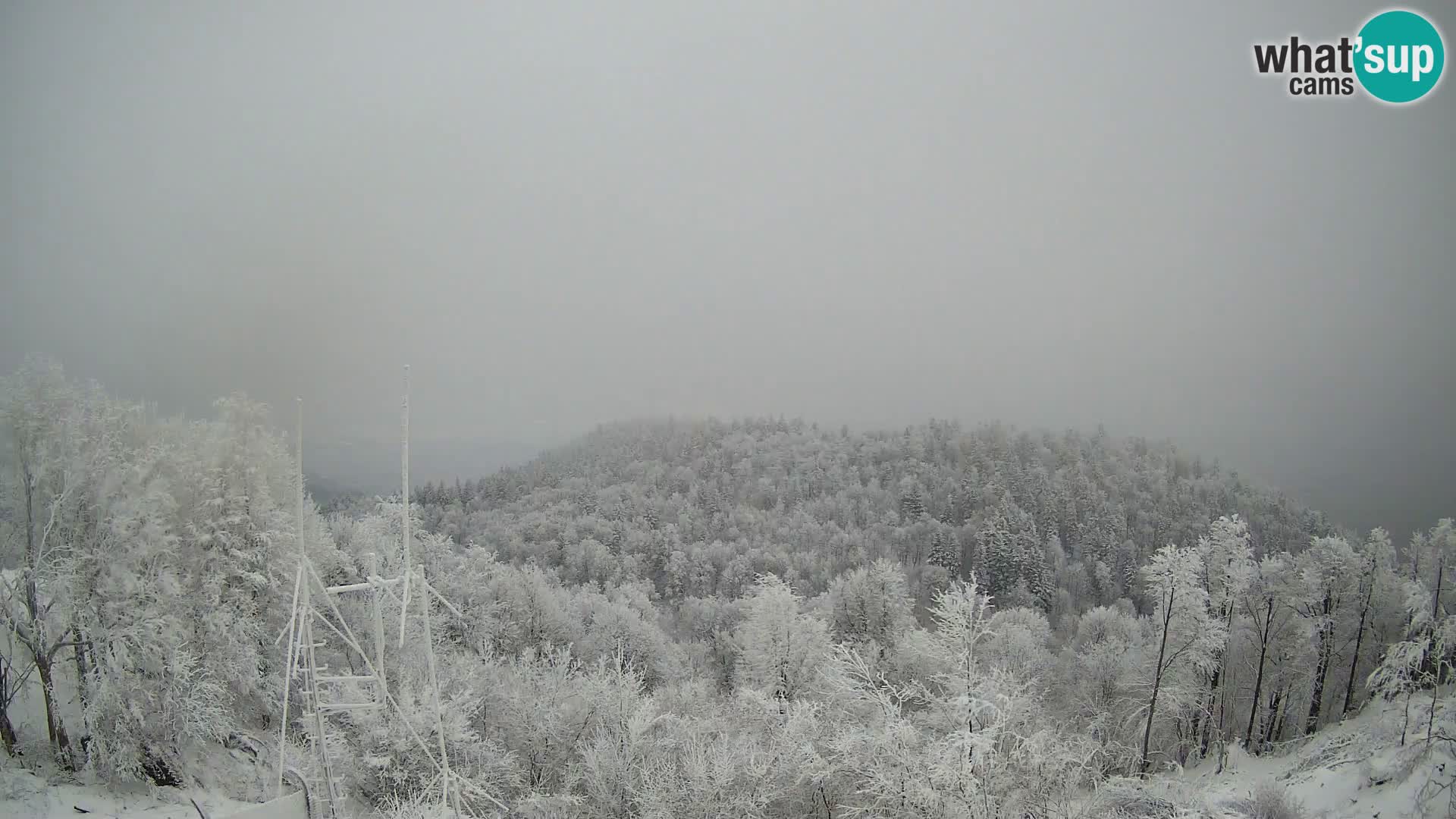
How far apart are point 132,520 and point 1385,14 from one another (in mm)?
36884

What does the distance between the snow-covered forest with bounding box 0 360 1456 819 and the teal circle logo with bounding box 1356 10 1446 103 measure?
1420cm

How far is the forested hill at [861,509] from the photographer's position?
205 feet

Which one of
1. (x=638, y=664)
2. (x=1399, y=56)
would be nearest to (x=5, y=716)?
(x=638, y=664)

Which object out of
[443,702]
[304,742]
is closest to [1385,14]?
[443,702]

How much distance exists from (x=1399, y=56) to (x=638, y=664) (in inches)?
1513

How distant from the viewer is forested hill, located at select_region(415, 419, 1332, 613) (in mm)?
62594

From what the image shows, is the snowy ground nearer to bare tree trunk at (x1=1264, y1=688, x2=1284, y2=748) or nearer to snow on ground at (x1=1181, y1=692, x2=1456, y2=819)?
snow on ground at (x1=1181, y1=692, x2=1456, y2=819)

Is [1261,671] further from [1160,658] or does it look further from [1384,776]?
[1384,776]

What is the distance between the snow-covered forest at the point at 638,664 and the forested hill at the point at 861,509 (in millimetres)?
14129

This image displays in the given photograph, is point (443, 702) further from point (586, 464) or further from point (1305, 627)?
point (586, 464)

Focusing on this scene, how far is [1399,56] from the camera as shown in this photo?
16.7 meters

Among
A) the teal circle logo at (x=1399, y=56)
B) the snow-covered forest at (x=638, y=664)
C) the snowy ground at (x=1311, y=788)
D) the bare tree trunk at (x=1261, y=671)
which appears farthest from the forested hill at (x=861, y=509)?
the teal circle logo at (x=1399, y=56)

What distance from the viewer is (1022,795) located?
45.1 ft

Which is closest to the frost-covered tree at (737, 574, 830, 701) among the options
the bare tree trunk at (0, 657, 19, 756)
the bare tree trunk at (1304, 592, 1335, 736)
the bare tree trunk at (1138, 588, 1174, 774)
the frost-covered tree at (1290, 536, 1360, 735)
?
the bare tree trunk at (1138, 588, 1174, 774)
